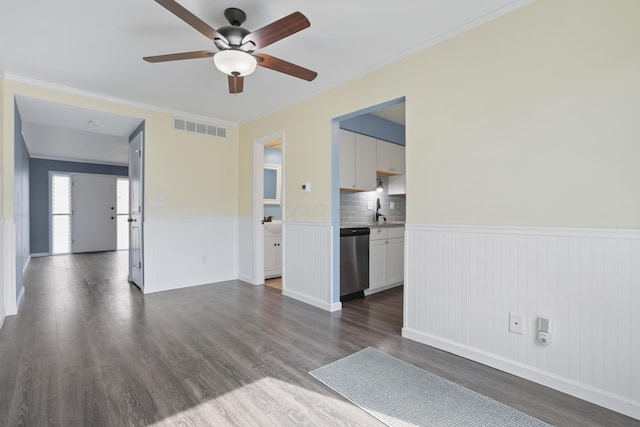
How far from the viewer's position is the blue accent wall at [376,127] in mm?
4092

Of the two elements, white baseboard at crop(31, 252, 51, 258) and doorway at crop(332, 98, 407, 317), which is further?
white baseboard at crop(31, 252, 51, 258)

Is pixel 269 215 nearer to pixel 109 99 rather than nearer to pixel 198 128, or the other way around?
pixel 198 128

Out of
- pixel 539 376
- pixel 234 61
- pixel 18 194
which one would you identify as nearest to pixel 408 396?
pixel 539 376

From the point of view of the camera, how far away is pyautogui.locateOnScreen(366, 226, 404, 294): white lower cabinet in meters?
3.97

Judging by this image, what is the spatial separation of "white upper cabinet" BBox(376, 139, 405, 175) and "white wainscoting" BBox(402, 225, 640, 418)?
2.10 meters

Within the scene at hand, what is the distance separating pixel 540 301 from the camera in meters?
1.93

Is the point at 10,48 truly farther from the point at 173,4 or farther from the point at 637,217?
the point at 637,217

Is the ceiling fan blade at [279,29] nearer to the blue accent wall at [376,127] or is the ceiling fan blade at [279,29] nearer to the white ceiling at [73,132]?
the blue accent wall at [376,127]

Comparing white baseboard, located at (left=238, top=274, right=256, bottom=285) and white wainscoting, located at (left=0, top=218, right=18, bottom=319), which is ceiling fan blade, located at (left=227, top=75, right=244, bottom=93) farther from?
white baseboard, located at (left=238, top=274, right=256, bottom=285)

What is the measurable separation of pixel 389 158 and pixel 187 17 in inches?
135

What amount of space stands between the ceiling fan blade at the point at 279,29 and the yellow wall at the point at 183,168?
8.76 feet

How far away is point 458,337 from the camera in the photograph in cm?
232

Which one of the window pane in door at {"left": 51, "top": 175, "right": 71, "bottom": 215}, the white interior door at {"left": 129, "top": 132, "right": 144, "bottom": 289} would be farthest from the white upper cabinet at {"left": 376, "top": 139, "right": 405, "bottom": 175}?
the window pane in door at {"left": 51, "top": 175, "right": 71, "bottom": 215}

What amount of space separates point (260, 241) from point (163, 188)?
1499 millimetres
